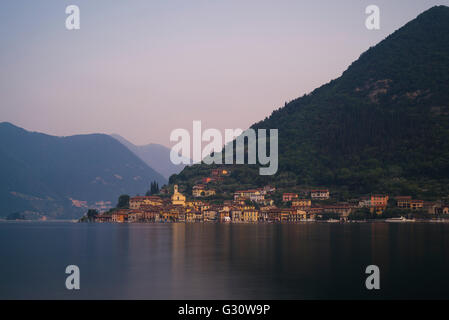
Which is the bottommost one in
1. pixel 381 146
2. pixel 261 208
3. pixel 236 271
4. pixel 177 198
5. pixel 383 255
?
pixel 261 208

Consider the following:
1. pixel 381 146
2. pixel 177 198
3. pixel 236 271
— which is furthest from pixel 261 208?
pixel 236 271

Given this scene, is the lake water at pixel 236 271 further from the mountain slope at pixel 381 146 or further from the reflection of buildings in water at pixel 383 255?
the mountain slope at pixel 381 146

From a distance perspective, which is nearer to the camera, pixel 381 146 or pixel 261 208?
pixel 261 208

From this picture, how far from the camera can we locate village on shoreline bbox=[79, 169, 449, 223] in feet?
407

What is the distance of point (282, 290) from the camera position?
3122cm

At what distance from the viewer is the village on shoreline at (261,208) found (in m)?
124

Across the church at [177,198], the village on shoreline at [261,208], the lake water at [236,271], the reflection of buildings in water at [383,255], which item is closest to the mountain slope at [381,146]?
the village on shoreline at [261,208]

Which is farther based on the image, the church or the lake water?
the church

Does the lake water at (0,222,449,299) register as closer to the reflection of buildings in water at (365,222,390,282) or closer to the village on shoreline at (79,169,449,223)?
the reflection of buildings in water at (365,222,390,282)

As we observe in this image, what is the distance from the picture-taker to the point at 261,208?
150 meters

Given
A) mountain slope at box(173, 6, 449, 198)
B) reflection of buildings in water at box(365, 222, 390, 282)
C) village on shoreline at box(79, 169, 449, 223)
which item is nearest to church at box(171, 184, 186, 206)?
village on shoreline at box(79, 169, 449, 223)

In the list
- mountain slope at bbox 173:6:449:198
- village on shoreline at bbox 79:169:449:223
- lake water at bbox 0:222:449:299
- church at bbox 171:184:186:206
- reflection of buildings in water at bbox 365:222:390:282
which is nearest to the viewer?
lake water at bbox 0:222:449:299

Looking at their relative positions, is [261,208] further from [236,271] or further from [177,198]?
[236,271]
